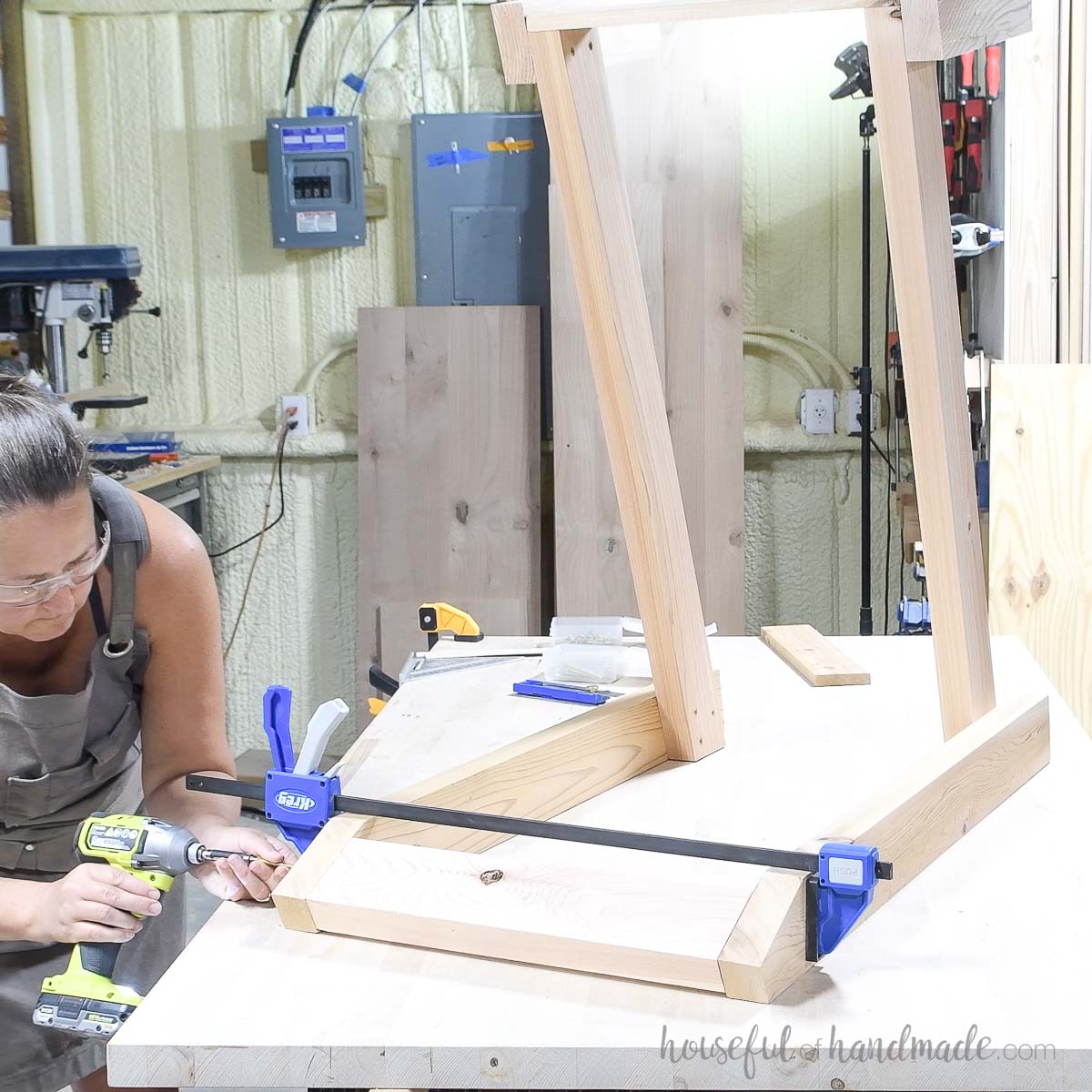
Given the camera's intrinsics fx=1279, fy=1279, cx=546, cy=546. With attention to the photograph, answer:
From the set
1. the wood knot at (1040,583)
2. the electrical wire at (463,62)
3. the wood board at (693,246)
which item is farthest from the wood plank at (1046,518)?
the electrical wire at (463,62)

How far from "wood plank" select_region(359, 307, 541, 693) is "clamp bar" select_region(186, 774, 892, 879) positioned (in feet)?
6.69

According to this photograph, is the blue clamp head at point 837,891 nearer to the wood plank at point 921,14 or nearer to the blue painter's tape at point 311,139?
the wood plank at point 921,14

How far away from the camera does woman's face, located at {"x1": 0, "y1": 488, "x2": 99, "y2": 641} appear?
1188 millimetres

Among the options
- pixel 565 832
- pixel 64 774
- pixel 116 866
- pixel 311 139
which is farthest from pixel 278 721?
pixel 311 139

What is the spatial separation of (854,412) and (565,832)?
92.4 inches

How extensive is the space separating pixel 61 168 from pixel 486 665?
2.23 m

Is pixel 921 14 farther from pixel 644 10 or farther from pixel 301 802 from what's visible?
pixel 301 802

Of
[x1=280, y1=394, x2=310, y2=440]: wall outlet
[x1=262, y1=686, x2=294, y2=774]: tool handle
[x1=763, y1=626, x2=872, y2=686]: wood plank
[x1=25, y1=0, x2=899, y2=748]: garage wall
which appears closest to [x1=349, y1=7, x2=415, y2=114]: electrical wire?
[x1=25, y1=0, x2=899, y2=748]: garage wall

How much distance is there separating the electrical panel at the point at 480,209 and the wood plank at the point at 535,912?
2326 mm

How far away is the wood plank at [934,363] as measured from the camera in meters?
1.13

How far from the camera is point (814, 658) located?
175 cm

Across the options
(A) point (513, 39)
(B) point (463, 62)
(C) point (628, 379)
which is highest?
(B) point (463, 62)

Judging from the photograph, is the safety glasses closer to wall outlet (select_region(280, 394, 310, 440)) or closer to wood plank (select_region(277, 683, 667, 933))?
wood plank (select_region(277, 683, 667, 933))

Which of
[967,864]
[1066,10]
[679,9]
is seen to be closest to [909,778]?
[967,864]
